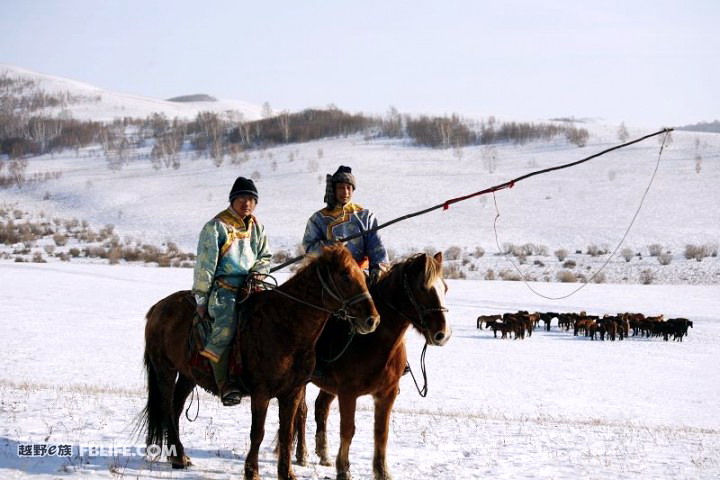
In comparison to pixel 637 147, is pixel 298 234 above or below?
below

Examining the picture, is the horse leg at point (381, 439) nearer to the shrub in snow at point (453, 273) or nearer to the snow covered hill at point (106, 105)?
the shrub in snow at point (453, 273)

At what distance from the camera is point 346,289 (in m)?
5.72

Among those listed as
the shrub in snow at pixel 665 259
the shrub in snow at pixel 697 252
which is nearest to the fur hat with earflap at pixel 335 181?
the shrub in snow at pixel 665 259

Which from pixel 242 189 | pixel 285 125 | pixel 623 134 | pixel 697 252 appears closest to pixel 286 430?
pixel 242 189

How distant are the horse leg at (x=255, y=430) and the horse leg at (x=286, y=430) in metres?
0.16

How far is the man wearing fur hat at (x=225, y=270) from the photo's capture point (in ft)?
20.4

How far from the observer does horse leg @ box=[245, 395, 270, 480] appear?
6.03 meters

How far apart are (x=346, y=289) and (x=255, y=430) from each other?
1.49 m

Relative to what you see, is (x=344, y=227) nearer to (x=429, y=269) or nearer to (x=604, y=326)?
(x=429, y=269)

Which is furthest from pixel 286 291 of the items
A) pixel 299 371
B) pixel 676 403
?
pixel 676 403

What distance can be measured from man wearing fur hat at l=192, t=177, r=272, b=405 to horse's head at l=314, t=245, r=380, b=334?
3.10 feet

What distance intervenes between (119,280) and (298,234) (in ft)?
62.3

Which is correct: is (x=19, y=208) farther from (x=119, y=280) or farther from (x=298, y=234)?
(x=119, y=280)

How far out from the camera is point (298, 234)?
170 ft
